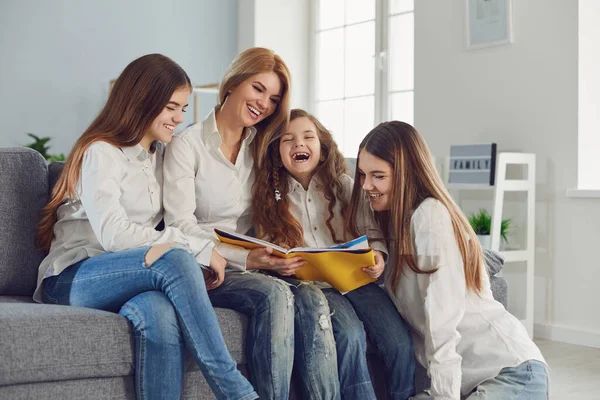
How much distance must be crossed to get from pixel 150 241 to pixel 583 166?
7.52ft

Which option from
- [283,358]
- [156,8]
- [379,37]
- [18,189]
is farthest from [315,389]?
[156,8]

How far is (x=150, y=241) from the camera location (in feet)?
6.72

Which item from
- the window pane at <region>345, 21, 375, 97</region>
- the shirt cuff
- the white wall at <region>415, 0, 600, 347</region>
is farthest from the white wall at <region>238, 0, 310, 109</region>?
the shirt cuff

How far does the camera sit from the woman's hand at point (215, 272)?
205cm

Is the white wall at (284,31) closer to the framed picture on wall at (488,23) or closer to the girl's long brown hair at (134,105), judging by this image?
the framed picture on wall at (488,23)

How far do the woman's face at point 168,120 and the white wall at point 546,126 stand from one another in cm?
207

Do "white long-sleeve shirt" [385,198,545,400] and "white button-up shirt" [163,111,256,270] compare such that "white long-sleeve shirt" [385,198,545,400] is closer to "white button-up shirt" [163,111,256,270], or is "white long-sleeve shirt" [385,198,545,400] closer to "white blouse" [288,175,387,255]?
"white blouse" [288,175,387,255]

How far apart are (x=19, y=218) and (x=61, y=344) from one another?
1.87ft

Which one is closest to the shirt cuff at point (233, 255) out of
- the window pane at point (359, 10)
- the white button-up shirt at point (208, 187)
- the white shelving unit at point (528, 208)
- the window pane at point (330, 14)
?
the white button-up shirt at point (208, 187)

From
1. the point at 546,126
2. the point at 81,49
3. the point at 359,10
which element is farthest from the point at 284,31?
the point at 546,126

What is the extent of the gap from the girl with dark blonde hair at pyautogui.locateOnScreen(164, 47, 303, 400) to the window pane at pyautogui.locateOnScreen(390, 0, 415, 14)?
99.7 inches

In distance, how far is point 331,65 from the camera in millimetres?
5379

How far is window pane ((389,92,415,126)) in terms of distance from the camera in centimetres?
475

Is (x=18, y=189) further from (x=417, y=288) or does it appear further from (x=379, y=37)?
(x=379, y=37)
